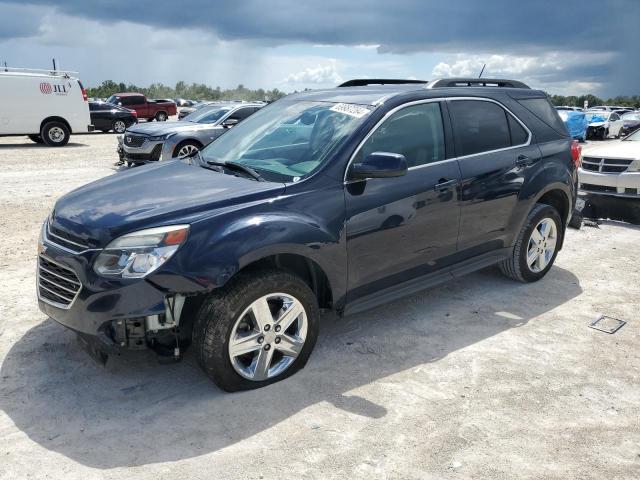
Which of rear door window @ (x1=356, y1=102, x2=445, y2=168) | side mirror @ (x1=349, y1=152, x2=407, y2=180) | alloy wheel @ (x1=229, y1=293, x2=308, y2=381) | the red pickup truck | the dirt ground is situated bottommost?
the dirt ground

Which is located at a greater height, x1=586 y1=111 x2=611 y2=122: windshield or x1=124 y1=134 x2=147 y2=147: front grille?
x1=586 y1=111 x2=611 y2=122: windshield

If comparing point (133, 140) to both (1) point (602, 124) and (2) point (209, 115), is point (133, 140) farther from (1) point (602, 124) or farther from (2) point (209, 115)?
(1) point (602, 124)

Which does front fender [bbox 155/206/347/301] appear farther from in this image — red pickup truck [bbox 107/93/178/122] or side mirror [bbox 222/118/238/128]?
red pickup truck [bbox 107/93/178/122]

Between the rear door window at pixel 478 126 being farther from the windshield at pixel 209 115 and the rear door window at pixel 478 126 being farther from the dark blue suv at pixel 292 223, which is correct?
the windshield at pixel 209 115

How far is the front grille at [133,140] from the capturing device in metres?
12.0

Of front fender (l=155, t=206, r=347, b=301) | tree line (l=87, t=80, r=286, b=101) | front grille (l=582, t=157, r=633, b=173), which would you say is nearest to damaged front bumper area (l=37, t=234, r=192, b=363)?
front fender (l=155, t=206, r=347, b=301)

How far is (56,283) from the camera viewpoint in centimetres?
335

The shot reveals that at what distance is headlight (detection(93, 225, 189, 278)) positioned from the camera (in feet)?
10.1

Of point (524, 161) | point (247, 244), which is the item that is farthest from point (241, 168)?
point (524, 161)

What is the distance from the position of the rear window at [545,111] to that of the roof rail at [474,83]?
0.22 m

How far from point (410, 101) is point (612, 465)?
8.66 feet

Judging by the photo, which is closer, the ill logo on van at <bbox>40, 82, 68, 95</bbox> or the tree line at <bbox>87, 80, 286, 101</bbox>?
the ill logo on van at <bbox>40, 82, 68, 95</bbox>

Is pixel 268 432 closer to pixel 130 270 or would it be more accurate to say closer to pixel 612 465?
pixel 130 270

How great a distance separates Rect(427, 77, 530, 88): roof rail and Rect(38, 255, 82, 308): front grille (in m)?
2.96
